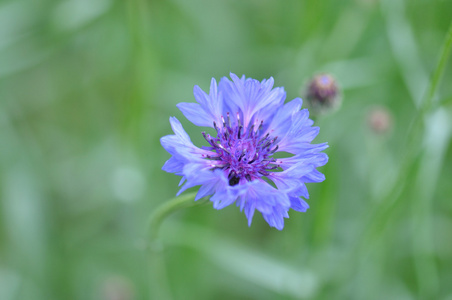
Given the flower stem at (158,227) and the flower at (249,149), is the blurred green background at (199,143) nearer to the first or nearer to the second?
the flower stem at (158,227)

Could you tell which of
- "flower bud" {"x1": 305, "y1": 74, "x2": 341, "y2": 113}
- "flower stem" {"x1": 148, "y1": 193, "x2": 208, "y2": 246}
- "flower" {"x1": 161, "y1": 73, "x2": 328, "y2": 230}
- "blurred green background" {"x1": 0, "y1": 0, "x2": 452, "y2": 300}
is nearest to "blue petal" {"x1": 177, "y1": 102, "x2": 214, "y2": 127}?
"flower" {"x1": 161, "y1": 73, "x2": 328, "y2": 230}

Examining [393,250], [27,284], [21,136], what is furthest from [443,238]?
[21,136]

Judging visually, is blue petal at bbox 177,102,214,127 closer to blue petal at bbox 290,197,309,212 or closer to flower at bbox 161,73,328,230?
flower at bbox 161,73,328,230

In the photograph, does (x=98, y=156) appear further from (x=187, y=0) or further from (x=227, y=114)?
(x=227, y=114)

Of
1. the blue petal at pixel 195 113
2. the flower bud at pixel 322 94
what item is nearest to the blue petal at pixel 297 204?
the blue petal at pixel 195 113

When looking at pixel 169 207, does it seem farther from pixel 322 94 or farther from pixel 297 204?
pixel 322 94

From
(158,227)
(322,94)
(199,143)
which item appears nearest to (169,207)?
(158,227)
